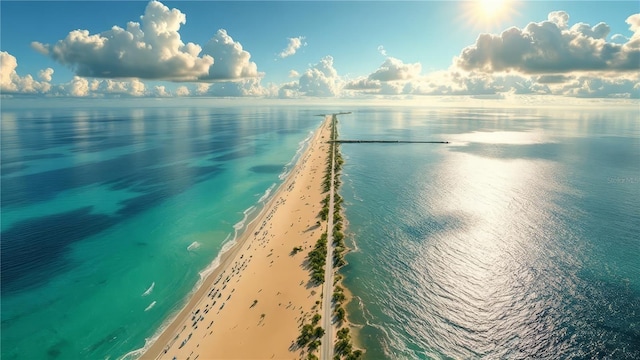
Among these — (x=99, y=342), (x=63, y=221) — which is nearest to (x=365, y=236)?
(x=99, y=342)

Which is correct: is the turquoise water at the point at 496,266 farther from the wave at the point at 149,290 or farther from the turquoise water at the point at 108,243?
the wave at the point at 149,290

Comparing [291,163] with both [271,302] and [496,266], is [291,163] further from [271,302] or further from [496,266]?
[271,302]

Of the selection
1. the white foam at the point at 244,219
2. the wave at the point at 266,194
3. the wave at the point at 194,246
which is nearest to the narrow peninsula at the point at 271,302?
the white foam at the point at 244,219

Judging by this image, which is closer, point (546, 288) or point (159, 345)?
point (159, 345)

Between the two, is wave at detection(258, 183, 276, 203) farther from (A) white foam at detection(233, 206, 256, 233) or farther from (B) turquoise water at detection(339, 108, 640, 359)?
(B) turquoise water at detection(339, 108, 640, 359)

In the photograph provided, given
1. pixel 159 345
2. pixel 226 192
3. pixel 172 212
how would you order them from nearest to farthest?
1. pixel 159 345
2. pixel 172 212
3. pixel 226 192

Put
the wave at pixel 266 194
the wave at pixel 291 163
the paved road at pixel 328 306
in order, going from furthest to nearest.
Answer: the wave at pixel 291 163 < the wave at pixel 266 194 < the paved road at pixel 328 306

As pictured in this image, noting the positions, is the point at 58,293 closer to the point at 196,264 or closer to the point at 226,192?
the point at 196,264
